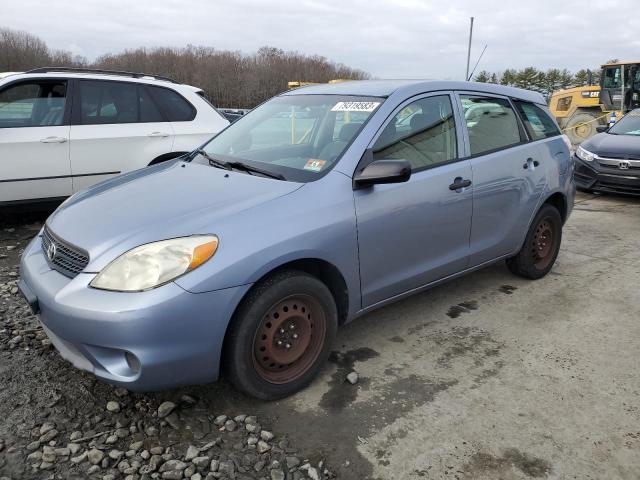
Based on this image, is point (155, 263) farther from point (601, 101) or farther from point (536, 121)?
point (601, 101)

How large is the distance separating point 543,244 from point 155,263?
11.4 ft

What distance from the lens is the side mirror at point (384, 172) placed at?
9.36 ft

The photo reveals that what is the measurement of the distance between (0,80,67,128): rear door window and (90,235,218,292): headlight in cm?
389

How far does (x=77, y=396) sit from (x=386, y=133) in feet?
7.46

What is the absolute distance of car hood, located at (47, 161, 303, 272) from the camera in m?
2.48

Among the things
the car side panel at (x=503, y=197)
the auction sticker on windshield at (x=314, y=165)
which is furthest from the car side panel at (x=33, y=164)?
the car side panel at (x=503, y=197)

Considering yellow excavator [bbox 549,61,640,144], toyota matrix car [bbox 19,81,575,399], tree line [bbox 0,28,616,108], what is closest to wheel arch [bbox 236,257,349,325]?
toyota matrix car [bbox 19,81,575,399]

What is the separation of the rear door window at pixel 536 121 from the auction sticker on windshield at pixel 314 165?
7.04ft

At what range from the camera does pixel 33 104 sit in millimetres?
5496

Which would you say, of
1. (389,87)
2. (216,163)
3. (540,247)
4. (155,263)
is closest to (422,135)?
(389,87)

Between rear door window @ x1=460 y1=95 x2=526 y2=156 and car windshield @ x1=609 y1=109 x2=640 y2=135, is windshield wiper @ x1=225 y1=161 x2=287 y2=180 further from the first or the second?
car windshield @ x1=609 y1=109 x2=640 y2=135

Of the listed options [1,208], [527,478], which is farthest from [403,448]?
[1,208]

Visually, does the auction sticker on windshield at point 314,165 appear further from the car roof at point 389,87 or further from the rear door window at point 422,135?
the car roof at point 389,87

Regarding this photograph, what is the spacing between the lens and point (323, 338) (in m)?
2.92
